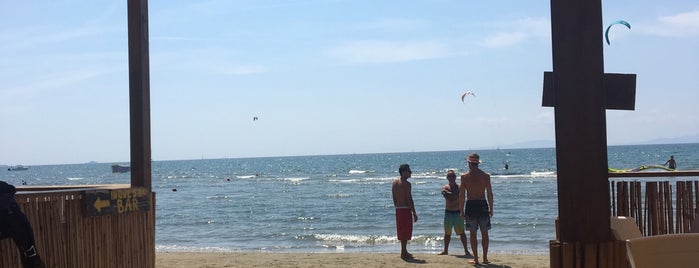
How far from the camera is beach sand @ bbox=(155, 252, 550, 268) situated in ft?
31.2

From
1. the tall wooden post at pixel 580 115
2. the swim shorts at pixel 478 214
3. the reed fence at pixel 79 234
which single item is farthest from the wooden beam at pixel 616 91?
the swim shorts at pixel 478 214

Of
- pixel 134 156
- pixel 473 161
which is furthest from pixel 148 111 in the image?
pixel 473 161

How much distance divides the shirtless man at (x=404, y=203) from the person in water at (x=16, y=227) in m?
5.21

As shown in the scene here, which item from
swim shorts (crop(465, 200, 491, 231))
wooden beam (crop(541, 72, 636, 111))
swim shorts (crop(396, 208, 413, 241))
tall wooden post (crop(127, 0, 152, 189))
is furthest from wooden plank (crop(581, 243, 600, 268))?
swim shorts (crop(396, 208, 413, 241))

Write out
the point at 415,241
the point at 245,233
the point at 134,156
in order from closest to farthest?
1. the point at 134,156
2. the point at 415,241
3. the point at 245,233

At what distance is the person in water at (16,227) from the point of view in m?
4.93

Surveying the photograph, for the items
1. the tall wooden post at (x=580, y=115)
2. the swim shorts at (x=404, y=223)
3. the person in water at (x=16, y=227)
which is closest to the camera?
the tall wooden post at (x=580, y=115)

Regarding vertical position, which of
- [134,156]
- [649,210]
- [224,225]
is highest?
[134,156]

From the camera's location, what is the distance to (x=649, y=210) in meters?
6.80

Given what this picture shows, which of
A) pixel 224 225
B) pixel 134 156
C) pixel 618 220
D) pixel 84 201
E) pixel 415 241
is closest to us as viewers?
pixel 618 220

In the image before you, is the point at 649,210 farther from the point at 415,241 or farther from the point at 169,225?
the point at 169,225

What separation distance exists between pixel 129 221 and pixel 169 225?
51.7 ft

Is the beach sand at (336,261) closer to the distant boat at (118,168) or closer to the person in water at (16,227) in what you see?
the person in water at (16,227)

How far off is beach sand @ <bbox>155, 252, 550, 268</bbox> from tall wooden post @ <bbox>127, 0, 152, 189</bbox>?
3501mm
